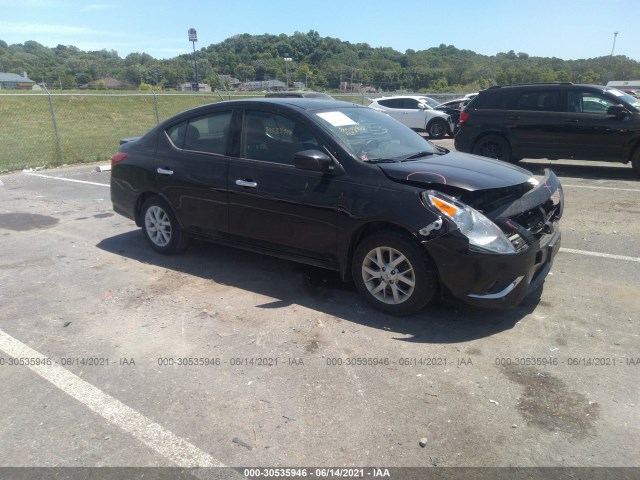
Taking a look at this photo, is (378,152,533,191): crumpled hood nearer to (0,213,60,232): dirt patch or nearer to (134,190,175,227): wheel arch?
(134,190,175,227): wheel arch

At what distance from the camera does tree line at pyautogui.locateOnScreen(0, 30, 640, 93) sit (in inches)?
1719

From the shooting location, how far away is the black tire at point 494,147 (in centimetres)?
1147

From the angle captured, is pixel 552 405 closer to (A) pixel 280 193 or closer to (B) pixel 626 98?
(A) pixel 280 193

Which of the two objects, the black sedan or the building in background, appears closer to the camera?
the black sedan

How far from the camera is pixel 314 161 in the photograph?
14.2 ft

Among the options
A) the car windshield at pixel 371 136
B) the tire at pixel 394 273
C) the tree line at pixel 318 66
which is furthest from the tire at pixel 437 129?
the tree line at pixel 318 66

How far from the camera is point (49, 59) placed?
63656 mm

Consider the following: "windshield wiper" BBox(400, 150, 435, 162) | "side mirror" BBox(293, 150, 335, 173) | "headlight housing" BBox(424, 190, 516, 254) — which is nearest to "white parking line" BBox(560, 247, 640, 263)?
"windshield wiper" BBox(400, 150, 435, 162)

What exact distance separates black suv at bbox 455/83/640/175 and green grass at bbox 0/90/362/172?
9.57 m

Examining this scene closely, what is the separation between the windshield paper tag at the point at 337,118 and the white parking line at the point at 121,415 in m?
2.85

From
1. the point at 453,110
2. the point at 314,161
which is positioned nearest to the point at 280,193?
the point at 314,161

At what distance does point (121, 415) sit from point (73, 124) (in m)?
25.1

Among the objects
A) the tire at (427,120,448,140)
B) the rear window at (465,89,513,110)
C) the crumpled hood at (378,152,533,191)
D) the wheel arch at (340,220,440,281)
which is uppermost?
the rear window at (465,89,513,110)

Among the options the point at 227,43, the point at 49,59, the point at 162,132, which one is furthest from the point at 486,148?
the point at 49,59
